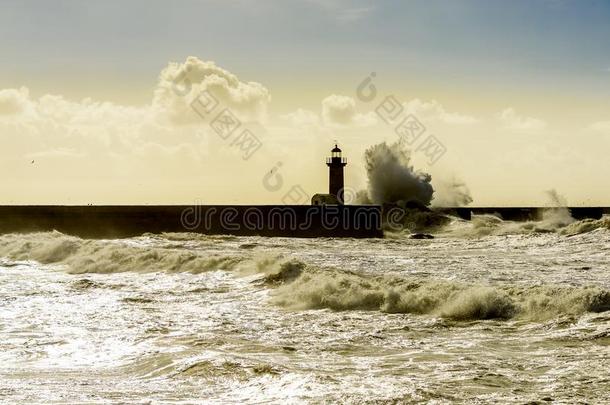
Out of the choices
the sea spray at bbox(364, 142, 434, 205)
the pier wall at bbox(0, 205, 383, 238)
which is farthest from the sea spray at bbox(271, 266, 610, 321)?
the sea spray at bbox(364, 142, 434, 205)

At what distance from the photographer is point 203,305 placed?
40.9 ft

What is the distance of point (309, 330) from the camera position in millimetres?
9883

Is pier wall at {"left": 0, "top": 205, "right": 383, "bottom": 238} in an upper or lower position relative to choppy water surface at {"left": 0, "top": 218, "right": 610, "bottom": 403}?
upper

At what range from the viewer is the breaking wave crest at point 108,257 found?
1766 cm

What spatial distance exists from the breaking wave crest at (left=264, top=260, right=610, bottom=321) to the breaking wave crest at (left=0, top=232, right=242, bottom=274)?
4037mm

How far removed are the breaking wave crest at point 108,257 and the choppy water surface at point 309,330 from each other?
0.10 m

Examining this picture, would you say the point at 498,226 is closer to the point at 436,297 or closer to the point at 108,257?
the point at 108,257

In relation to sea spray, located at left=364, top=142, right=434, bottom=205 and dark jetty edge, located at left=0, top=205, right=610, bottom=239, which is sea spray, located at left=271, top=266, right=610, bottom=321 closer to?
dark jetty edge, located at left=0, top=205, right=610, bottom=239

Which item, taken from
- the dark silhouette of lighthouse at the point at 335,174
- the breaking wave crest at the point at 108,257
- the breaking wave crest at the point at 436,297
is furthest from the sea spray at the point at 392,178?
the breaking wave crest at the point at 436,297

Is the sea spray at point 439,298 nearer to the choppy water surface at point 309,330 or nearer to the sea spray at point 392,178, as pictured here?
the choppy water surface at point 309,330

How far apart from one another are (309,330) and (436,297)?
7.46 ft

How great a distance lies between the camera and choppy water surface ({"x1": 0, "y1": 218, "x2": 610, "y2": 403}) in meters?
6.75

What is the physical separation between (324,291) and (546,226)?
2295 cm

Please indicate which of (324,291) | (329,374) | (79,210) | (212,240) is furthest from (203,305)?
(79,210)
